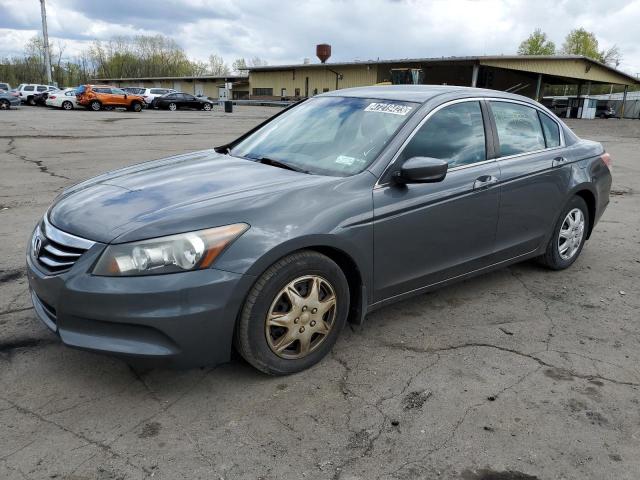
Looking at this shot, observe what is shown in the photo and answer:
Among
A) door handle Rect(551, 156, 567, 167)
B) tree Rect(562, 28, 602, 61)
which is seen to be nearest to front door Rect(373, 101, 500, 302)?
door handle Rect(551, 156, 567, 167)

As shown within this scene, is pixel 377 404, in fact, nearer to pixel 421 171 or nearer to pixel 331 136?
pixel 421 171

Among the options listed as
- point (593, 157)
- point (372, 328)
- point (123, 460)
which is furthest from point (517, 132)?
point (123, 460)

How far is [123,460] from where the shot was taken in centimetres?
245

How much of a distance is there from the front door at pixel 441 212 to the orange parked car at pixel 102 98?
37.1 m

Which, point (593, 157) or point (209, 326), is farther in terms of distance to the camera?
point (593, 157)

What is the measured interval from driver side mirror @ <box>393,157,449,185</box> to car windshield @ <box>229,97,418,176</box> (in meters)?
0.23

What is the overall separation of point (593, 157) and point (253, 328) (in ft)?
12.5

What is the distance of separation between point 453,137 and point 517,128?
33.3 inches

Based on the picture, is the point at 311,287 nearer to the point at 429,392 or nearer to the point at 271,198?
the point at 271,198

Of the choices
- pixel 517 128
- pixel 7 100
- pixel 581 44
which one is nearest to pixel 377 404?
pixel 517 128

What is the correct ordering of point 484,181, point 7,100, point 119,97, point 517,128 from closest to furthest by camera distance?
point 484,181, point 517,128, point 7,100, point 119,97

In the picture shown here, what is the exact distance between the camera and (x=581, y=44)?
88812 millimetres

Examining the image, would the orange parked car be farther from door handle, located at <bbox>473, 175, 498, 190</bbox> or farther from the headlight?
the headlight

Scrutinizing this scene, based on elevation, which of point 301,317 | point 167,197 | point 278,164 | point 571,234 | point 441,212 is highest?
point 278,164
